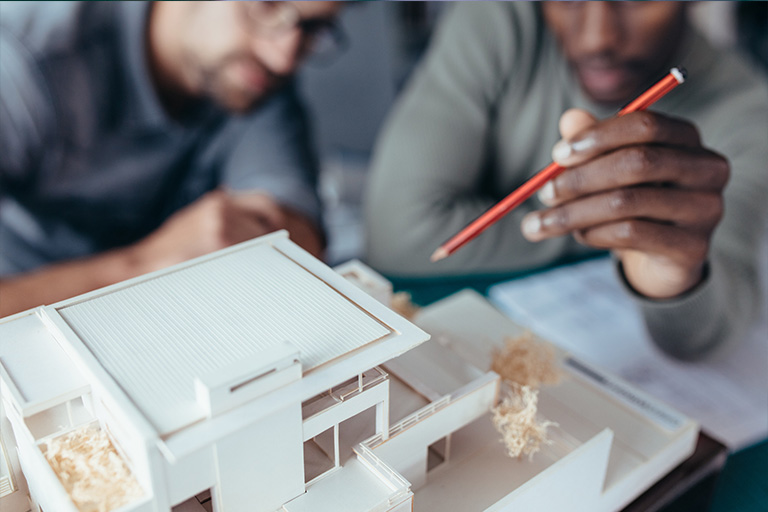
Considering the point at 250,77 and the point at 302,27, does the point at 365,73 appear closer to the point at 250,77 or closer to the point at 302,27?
the point at 302,27

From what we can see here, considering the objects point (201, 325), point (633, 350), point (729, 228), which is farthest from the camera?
point (633, 350)

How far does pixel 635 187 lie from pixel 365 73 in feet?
6.67

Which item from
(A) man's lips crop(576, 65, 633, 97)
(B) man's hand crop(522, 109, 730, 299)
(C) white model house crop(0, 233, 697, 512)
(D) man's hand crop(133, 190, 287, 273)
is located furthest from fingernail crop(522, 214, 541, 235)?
(D) man's hand crop(133, 190, 287, 273)

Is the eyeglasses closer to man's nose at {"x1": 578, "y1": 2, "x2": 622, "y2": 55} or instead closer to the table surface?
man's nose at {"x1": 578, "y1": 2, "x2": 622, "y2": 55}

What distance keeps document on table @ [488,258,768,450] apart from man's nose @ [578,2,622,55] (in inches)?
46.6

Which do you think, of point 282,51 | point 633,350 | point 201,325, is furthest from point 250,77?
point 633,350

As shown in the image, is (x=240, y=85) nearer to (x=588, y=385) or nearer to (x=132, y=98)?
(x=132, y=98)

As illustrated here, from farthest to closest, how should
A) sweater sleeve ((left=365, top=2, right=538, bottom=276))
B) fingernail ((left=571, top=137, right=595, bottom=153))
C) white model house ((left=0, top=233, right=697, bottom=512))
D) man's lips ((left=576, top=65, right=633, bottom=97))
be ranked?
sweater sleeve ((left=365, top=2, right=538, bottom=276)) → man's lips ((left=576, top=65, right=633, bottom=97)) → fingernail ((left=571, top=137, right=595, bottom=153)) → white model house ((left=0, top=233, right=697, bottom=512))

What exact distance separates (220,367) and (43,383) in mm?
432

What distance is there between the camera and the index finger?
2.00m

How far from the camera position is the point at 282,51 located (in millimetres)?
3588

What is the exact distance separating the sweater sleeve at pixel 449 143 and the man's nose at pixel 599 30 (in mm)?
268

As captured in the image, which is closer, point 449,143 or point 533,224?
point 533,224

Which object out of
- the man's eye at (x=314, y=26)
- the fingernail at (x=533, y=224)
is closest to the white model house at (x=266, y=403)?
the fingernail at (x=533, y=224)
